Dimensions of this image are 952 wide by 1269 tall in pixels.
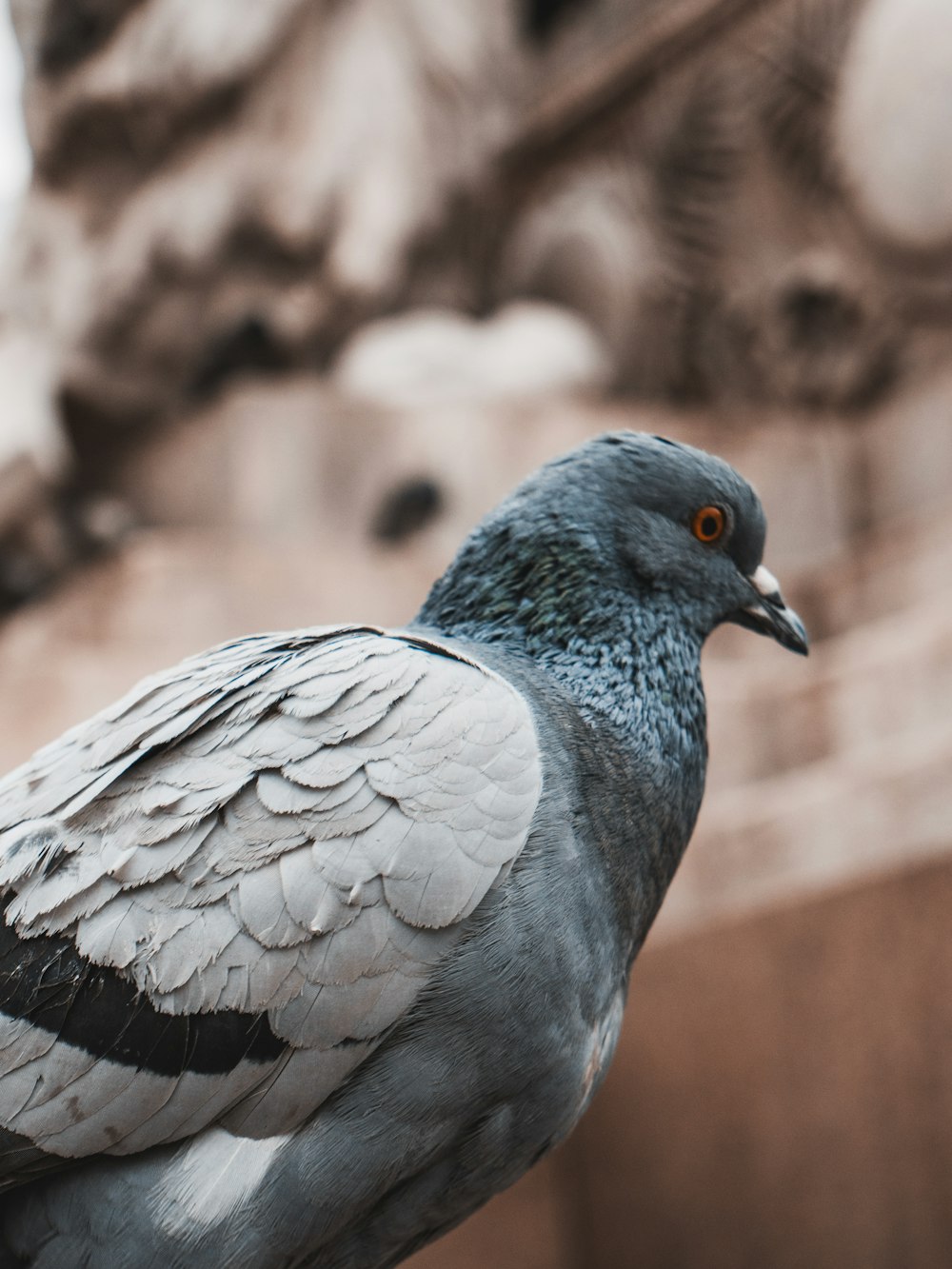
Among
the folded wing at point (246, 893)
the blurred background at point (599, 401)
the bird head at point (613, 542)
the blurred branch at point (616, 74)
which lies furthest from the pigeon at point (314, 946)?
the blurred branch at point (616, 74)

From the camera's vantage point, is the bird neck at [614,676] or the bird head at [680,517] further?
the bird head at [680,517]

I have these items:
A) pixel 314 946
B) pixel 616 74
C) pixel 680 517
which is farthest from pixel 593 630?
pixel 616 74

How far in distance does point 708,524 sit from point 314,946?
2.83ft

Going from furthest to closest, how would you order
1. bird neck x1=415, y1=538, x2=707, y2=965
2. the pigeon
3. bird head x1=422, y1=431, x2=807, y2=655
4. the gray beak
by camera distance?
the gray beak → bird head x1=422, y1=431, x2=807, y2=655 → bird neck x1=415, y1=538, x2=707, y2=965 → the pigeon

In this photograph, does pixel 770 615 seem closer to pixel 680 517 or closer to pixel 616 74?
pixel 680 517

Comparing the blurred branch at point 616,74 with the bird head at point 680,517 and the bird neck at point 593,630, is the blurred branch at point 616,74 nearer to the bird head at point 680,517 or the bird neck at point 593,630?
the bird head at point 680,517

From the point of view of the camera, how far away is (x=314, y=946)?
177cm

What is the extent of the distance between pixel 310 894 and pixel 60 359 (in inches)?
182

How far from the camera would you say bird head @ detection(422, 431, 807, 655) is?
2.14 m

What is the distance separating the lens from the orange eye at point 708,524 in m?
2.23

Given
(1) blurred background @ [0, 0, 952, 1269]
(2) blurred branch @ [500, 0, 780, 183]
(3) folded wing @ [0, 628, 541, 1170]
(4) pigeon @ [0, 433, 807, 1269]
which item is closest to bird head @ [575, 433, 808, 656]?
(4) pigeon @ [0, 433, 807, 1269]

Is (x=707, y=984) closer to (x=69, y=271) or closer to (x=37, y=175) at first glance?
(x=69, y=271)

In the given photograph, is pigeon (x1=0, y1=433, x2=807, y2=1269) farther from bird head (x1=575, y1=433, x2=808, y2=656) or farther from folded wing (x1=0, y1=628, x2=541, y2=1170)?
bird head (x1=575, y1=433, x2=808, y2=656)

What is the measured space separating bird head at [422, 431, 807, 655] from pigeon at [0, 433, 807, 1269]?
163 millimetres
